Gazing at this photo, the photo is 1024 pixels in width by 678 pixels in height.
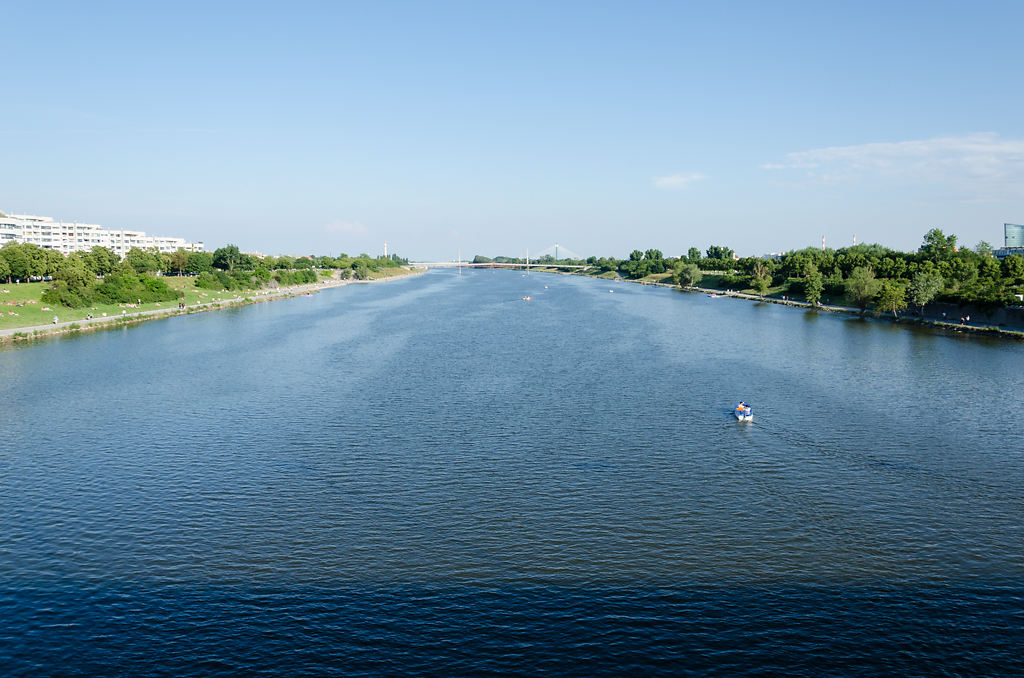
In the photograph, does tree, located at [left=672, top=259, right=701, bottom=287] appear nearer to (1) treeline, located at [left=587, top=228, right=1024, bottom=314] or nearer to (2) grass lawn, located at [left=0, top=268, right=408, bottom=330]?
(1) treeline, located at [left=587, top=228, right=1024, bottom=314]

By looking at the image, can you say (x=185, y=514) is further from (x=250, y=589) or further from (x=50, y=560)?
(x=250, y=589)

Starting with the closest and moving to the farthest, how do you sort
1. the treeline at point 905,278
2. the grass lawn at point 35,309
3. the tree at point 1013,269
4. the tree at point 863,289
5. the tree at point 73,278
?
the grass lawn at point 35,309, the treeline at point 905,278, the tree at point 1013,269, the tree at point 73,278, the tree at point 863,289

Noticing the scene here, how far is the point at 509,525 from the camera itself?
25.0 meters

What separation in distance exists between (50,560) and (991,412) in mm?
50160

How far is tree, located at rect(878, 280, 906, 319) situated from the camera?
306ft

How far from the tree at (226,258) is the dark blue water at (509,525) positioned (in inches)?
4754

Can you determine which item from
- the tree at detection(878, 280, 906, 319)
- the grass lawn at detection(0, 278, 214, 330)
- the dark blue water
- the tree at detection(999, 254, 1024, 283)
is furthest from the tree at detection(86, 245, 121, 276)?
the tree at detection(999, 254, 1024, 283)

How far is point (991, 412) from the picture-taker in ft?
137

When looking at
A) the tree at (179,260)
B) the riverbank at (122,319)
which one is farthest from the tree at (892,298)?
the tree at (179,260)

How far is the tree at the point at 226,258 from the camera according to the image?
16788cm

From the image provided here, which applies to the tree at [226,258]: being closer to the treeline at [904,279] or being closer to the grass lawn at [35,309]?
the grass lawn at [35,309]

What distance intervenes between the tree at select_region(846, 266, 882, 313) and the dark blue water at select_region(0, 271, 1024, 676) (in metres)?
50.2

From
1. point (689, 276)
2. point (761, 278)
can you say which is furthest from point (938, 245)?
point (689, 276)

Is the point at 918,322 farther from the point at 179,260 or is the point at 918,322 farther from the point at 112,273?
the point at 179,260
